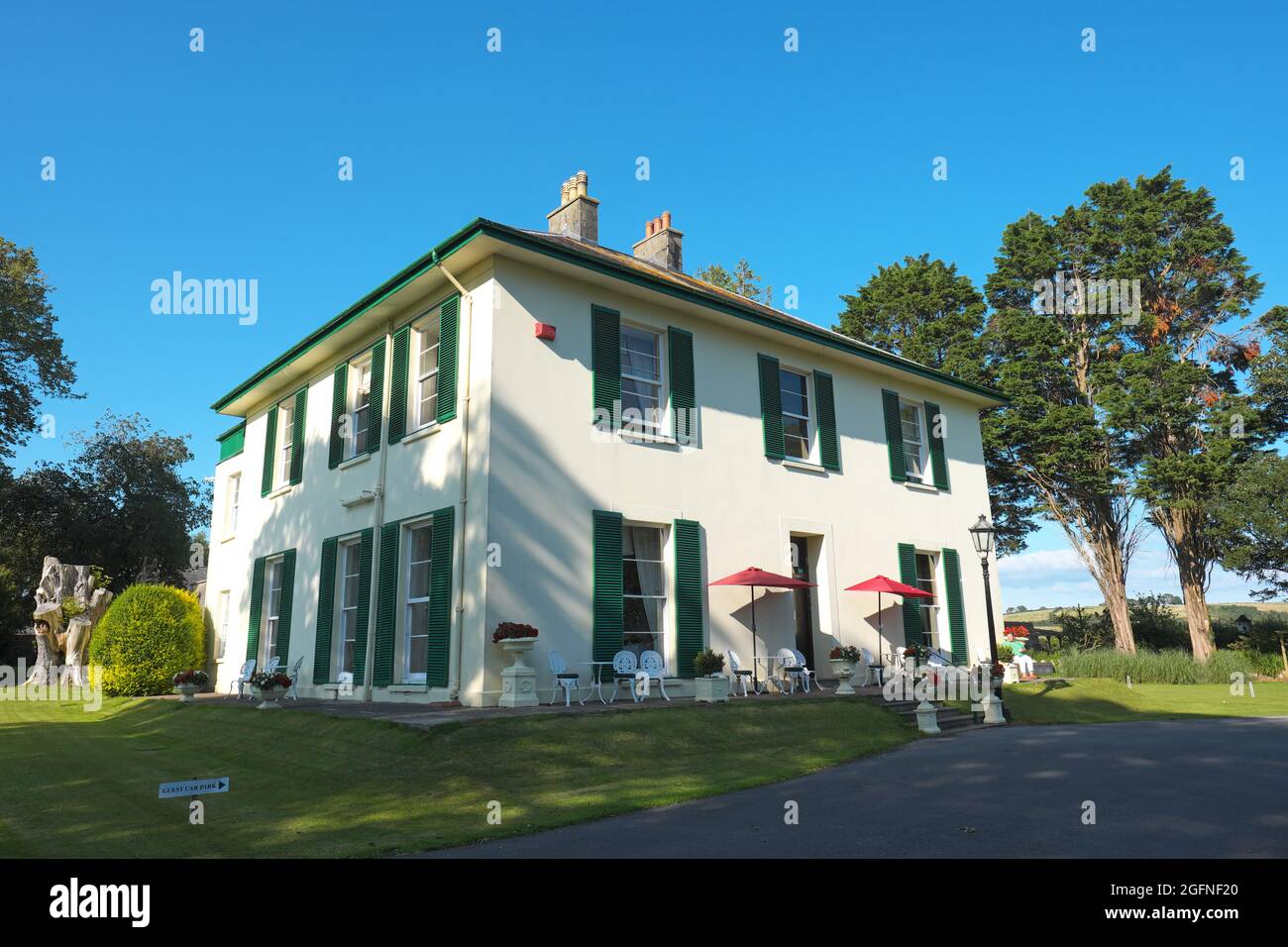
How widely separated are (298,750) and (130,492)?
30.7m

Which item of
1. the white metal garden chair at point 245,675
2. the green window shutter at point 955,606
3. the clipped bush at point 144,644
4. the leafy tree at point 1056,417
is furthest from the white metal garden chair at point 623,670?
the leafy tree at point 1056,417

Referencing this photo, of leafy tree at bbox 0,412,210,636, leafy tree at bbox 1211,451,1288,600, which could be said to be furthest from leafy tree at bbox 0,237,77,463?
leafy tree at bbox 1211,451,1288,600

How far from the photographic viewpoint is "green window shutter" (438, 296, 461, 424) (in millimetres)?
12133

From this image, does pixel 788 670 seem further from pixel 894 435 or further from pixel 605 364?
pixel 894 435

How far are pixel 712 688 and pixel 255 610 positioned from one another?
10.7m

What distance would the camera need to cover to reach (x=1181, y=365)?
80.8ft

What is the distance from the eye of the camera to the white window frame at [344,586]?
14.1 meters

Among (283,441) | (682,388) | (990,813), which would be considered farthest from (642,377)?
(283,441)

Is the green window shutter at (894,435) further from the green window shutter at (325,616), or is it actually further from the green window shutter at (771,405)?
the green window shutter at (325,616)

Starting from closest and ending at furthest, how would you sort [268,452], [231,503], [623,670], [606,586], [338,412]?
[623,670] → [606,586] → [338,412] → [268,452] → [231,503]
